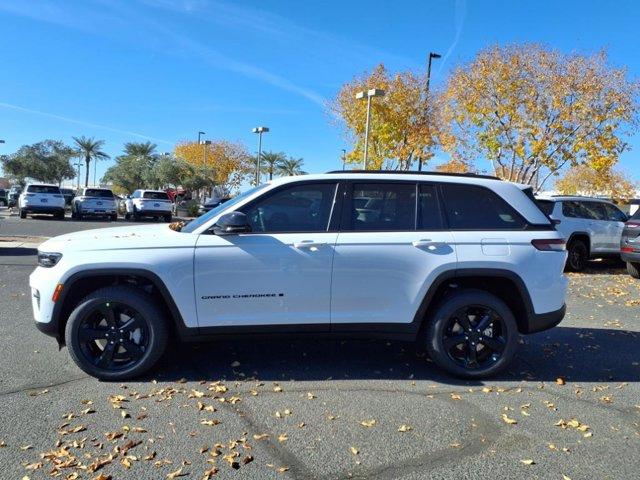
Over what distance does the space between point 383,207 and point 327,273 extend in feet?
2.58

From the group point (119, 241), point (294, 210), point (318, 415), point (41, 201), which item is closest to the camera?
point (318, 415)

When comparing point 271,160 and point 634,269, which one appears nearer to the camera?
point 634,269

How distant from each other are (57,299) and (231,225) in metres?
1.51

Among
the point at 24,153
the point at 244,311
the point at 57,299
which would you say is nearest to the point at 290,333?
the point at 244,311

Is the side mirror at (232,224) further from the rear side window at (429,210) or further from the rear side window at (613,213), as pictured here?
the rear side window at (613,213)

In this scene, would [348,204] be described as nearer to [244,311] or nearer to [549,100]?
[244,311]

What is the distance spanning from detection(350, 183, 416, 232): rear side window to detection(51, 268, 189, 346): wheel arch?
164 centimetres

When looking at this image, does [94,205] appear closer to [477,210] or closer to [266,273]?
[266,273]

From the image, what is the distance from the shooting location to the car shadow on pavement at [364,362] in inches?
186

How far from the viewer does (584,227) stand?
12.1 metres

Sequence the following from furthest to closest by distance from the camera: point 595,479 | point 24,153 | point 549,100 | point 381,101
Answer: point 24,153, point 381,101, point 549,100, point 595,479

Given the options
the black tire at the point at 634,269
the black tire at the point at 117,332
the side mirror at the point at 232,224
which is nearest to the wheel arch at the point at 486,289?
the side mirror at the point at 232,224

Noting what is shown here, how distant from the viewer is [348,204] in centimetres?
464

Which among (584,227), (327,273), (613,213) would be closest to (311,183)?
(327,273)
